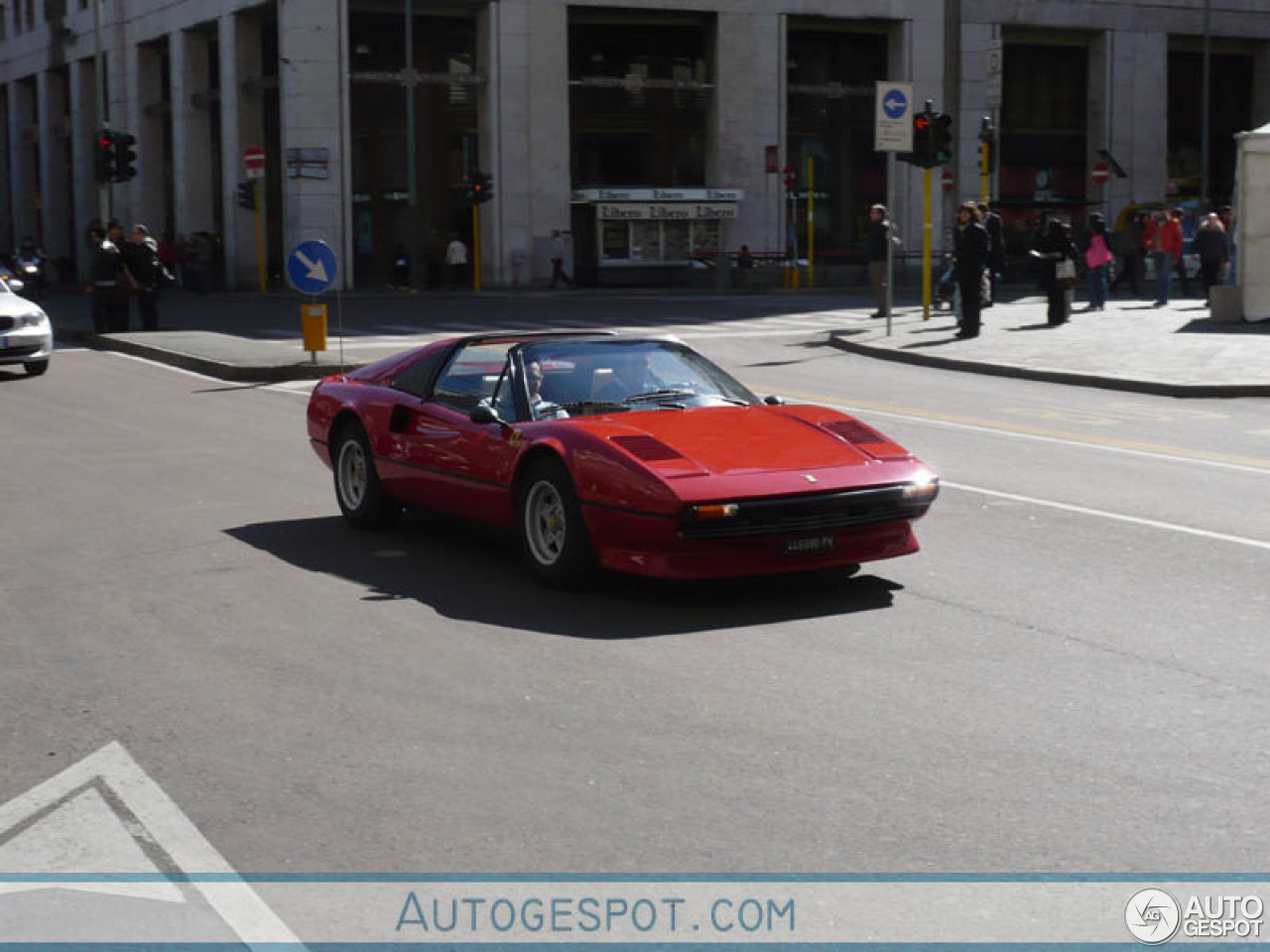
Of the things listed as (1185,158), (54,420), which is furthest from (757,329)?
(1185,158)

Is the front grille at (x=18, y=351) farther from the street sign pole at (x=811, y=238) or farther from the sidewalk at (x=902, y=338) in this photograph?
the street sign pole at (x=811, y=238)

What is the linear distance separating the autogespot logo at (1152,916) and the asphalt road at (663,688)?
212 mm

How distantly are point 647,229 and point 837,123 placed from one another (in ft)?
31.3

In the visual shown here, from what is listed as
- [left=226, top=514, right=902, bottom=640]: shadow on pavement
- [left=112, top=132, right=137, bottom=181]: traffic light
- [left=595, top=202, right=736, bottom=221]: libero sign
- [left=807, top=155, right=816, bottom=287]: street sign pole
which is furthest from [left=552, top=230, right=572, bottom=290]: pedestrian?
[left=226, top=514, right=902, bottom=640]: shadow on pavement

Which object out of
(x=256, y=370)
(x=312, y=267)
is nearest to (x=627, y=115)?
(x=312, y=267)

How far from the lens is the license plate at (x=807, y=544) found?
8000 mm

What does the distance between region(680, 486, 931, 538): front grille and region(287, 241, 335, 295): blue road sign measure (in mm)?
14928

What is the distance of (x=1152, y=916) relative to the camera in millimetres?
4258

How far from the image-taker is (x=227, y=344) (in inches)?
1026

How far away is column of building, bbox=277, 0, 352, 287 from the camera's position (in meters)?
51.2

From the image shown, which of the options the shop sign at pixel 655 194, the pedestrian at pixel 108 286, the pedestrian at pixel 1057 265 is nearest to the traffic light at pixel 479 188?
the shop sign at pixel 655 194

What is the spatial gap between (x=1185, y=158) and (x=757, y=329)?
40.5 meters

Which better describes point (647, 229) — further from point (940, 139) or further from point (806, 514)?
point (806, 514)

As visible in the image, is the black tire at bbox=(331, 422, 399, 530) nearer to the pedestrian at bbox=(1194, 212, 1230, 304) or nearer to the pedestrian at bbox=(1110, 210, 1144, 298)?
the pedestrian at bbox=(1194, 212, 1230, 304)
